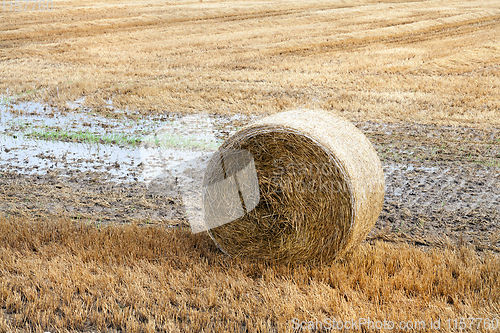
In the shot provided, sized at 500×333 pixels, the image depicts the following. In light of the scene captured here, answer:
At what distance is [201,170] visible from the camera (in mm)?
8195

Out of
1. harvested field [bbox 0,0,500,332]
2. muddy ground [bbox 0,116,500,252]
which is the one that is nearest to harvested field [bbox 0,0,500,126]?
harvested field [bbox 0,0,500,332]

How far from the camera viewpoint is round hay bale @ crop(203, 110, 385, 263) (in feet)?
15.6

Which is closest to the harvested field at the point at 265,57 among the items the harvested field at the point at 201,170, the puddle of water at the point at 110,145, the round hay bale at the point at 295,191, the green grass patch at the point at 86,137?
the harvested field at the point at 201,170

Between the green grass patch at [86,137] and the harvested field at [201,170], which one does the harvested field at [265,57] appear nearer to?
the harvested field at [201,170]

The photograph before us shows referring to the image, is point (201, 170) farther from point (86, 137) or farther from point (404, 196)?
point (404, 196)

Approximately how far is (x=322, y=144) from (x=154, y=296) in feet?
7.37

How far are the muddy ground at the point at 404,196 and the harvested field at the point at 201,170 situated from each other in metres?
0.03

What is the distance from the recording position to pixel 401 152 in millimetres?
8672

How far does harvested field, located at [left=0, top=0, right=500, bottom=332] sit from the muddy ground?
0.03 metres

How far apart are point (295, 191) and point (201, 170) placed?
354cm

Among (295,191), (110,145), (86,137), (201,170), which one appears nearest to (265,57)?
(86,137)

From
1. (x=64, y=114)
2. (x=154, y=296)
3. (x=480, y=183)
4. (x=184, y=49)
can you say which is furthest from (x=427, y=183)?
(x=184, y=49)

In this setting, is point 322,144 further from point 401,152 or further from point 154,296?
point 401,152

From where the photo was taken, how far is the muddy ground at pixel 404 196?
6.00m
